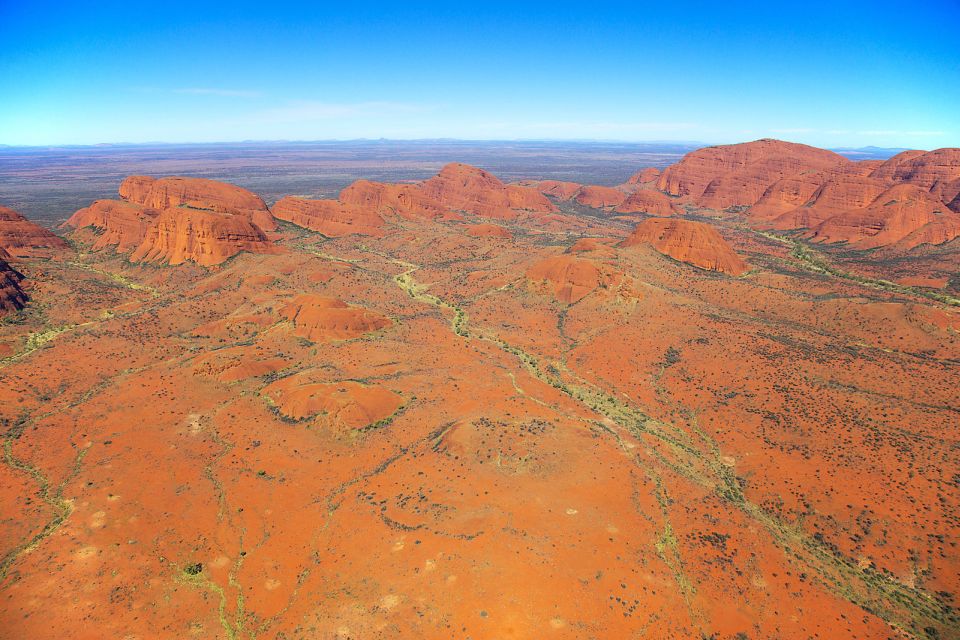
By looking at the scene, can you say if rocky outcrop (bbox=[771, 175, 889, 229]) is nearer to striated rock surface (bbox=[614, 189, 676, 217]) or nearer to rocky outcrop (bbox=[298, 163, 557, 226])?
striated rock surface (bbox=[614, 189, 676, 217])

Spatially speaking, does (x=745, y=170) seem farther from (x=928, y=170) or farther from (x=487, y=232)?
(x=487, y=232)

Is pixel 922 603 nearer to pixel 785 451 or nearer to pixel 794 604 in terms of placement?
pixel 794 604

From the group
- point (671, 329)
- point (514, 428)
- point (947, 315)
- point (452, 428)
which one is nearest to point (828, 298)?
point (947, 315)

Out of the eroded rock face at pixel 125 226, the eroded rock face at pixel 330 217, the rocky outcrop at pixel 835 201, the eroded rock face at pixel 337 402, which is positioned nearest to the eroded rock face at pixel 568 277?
the eroded rock face at pixel 337 402

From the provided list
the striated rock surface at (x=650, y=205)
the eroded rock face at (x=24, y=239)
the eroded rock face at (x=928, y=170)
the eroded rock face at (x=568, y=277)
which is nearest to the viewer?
the eroded rock face at (x=568, y=277)

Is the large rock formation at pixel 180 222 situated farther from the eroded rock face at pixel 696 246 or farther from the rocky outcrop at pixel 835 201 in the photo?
the rocky outcrop at pixel 835 201

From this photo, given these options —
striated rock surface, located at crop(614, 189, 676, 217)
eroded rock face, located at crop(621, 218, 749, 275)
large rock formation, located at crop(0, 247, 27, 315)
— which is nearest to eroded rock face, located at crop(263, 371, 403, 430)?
large rock formation, located at crop(0, 247, 27, 315)
